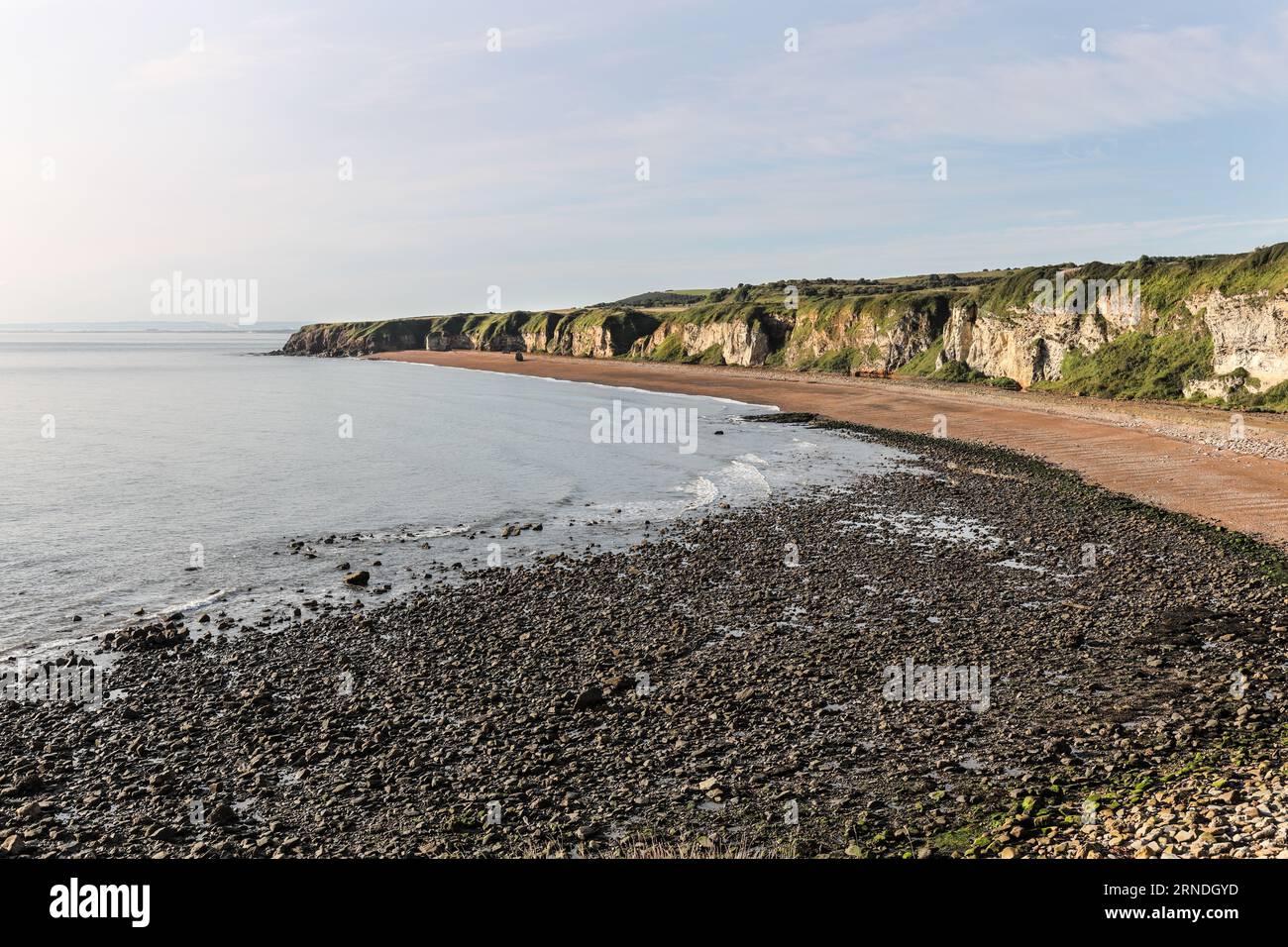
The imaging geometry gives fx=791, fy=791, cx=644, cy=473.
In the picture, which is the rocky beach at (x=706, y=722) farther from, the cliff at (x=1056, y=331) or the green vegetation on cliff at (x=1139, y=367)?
the green vegetation on cliff at (x=1139, y=367)

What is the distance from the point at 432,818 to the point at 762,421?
188ft

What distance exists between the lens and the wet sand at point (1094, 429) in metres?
31.8

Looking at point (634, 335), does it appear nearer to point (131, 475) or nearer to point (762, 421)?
point (762, 421)

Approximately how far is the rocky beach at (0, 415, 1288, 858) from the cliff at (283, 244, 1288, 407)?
139 feet

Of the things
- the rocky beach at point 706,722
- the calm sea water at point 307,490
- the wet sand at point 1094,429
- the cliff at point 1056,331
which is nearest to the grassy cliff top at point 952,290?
the cliff at point 1056,331

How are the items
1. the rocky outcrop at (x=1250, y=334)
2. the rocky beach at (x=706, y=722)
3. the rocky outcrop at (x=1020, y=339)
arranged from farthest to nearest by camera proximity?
the rocky outcrop at (x=1020, y=339) < the rocky outcrop at (x=1250, y=334) < the rocky beach at (x=706, y=722)

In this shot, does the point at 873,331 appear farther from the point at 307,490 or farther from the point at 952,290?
the point at 307,490

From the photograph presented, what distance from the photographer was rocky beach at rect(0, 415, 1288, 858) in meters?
10.8

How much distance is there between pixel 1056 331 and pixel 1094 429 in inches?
1031

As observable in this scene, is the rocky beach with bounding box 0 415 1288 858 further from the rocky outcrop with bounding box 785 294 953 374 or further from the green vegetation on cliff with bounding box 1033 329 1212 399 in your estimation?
the rocky outcrop with bounding box 785 294 953 374

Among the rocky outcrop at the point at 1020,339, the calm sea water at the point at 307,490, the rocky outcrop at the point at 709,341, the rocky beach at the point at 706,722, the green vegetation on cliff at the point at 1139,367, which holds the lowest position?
the rocky beach at the point at 706,722

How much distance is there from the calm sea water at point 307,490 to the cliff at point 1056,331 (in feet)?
85.2

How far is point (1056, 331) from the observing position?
73.4 m
